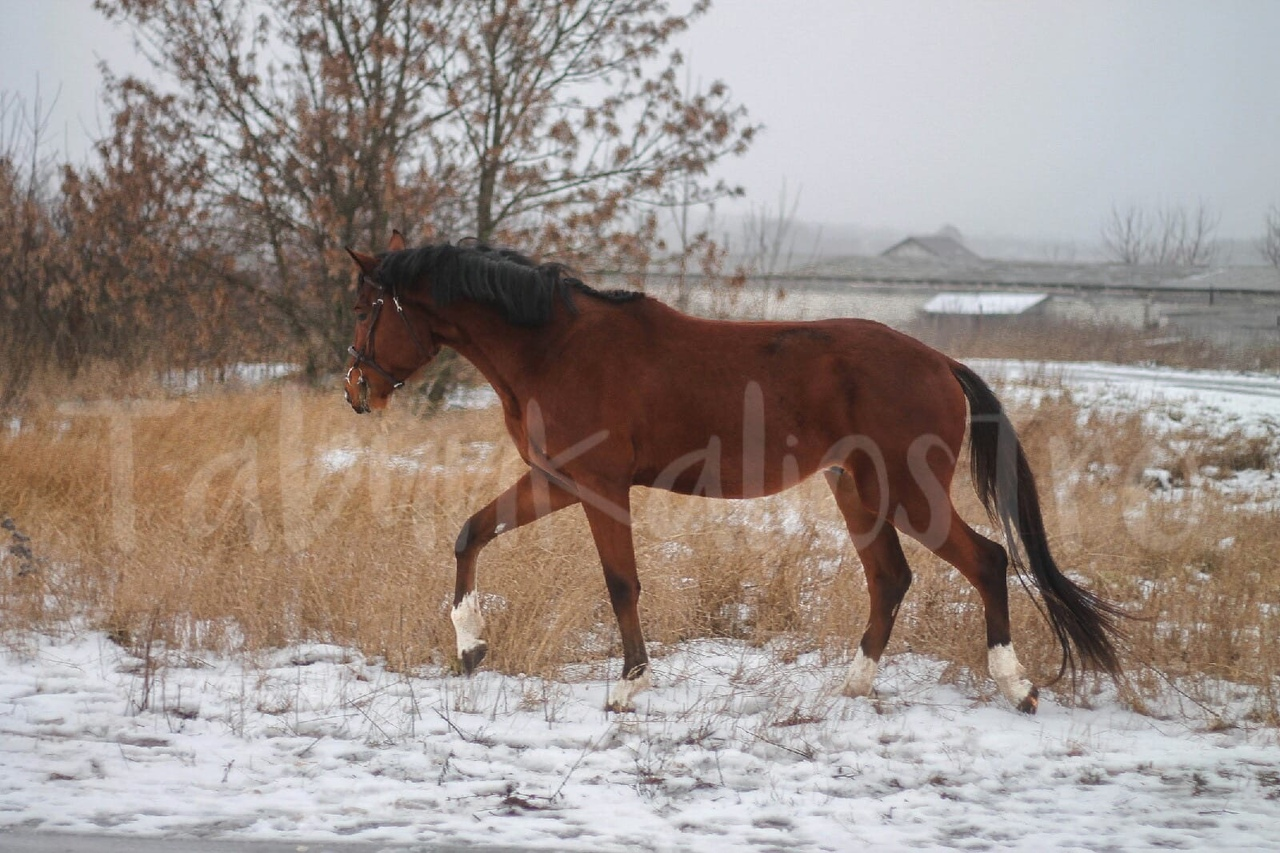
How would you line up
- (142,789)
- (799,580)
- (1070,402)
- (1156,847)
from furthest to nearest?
(1070,402)
(799,580)
(142,789)
(1156,847)

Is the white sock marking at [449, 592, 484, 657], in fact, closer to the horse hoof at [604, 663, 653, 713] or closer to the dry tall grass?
the dry tall grass

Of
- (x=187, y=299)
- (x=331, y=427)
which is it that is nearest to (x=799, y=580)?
(x=331, y=427)

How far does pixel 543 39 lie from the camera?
1289 cm

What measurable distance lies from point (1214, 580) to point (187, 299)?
38.2 feet

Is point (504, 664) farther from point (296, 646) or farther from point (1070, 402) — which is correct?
point (1070, 402)

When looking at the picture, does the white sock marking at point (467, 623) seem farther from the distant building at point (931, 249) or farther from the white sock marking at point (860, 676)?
the distant building at point (931, 249)

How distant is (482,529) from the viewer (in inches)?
195

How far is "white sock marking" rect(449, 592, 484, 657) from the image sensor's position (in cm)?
488

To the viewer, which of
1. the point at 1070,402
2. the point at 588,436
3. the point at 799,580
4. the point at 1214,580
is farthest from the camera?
the point at 1070,402

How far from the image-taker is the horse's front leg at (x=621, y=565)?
469 centimetres

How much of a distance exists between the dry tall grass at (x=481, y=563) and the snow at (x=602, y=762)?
0.91 ft

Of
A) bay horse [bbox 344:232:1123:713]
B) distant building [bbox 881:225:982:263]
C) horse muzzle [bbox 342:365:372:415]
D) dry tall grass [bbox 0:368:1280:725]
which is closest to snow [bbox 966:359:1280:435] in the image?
dry tall grass [bbox 0:368:1280:725]

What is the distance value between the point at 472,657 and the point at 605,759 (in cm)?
109

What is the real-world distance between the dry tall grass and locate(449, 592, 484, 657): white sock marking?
21 centimetres
